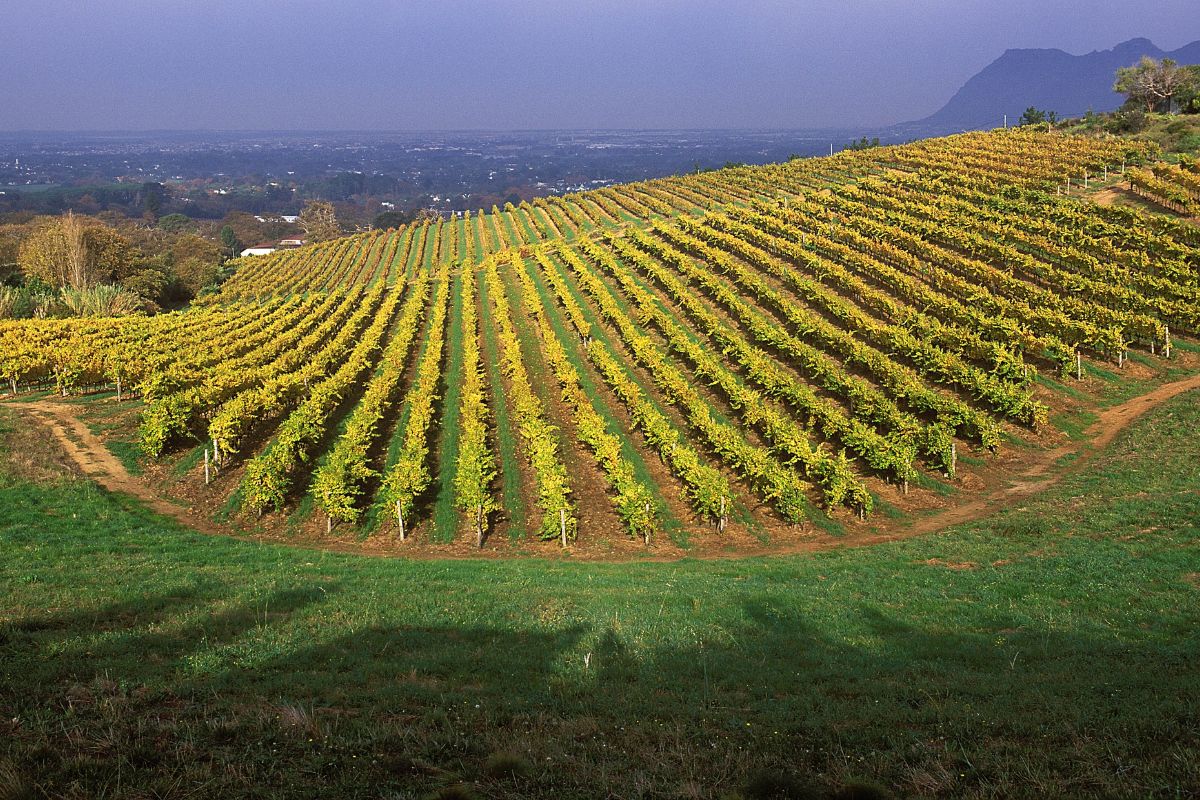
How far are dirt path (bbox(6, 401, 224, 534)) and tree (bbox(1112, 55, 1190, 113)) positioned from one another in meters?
116

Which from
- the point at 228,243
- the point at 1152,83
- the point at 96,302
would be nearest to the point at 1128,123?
the point at 1152,83

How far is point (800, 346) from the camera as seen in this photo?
3653 centimetres

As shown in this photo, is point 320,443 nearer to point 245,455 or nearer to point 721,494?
point 245,455

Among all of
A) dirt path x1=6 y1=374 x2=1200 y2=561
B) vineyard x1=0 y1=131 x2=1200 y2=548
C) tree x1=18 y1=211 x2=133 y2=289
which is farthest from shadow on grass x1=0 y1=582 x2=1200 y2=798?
tree x1=18 y1=211 x2=133 y2=289

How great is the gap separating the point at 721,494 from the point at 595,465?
6595 mm

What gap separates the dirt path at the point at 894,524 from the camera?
75.5 ft

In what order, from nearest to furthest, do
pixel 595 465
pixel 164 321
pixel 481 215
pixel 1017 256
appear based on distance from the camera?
pixel 595 465 → pixel 1017 256 → pixel 164 321 → pixel 481 215

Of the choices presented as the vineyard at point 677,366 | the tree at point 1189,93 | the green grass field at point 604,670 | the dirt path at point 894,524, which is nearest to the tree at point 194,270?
the vineyard at point 677,366

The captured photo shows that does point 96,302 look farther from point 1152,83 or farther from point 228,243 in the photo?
point 1152,83

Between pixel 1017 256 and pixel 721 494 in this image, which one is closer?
pixel 721 494

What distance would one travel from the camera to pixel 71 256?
71.9 m

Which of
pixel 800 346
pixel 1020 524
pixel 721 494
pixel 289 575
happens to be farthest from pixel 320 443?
pixel 1020 524

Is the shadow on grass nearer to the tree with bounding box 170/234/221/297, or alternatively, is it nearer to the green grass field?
the green grass field

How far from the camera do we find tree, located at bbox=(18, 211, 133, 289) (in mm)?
71812
